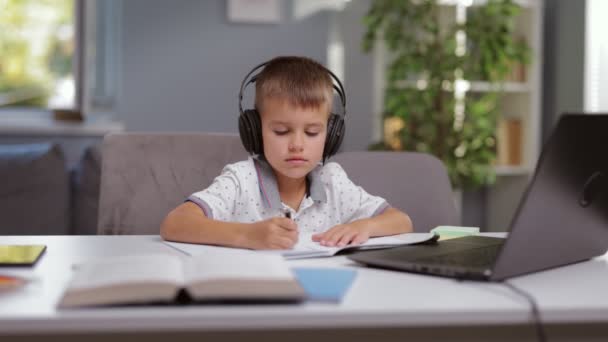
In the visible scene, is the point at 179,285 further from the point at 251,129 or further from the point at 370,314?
the point at 251,129

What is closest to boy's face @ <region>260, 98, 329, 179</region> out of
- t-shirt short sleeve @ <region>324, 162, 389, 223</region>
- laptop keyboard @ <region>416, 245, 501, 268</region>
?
t-shirt short sleeve @ <region>324, 162, 389, 223</region>

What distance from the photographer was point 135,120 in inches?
147

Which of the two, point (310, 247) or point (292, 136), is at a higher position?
point (292, 136)

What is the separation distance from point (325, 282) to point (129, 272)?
219 millimetres

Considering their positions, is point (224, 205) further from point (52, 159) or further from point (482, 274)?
point (52, 159)

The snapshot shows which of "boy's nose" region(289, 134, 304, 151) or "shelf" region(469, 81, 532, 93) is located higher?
"shelf" region(469, 81, 532, 93)

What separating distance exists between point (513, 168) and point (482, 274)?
Result: 11.1 ft

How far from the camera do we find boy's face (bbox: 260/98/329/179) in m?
1.38

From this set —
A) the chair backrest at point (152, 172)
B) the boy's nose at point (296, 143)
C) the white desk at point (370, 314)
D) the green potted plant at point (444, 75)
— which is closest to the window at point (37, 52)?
the green potted plant at point (444, 75)

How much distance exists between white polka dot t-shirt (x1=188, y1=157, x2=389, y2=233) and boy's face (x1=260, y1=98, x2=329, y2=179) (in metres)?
0.06

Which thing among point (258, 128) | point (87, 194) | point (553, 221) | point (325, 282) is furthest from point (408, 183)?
point (87, 194)

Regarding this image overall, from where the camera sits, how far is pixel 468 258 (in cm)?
101

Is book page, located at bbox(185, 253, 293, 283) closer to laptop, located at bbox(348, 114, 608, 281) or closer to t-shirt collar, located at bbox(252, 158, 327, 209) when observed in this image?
laptop, located at bbox(348, 114, 608, 281)

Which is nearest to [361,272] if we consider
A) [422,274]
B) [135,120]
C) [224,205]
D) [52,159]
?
[422,274]
